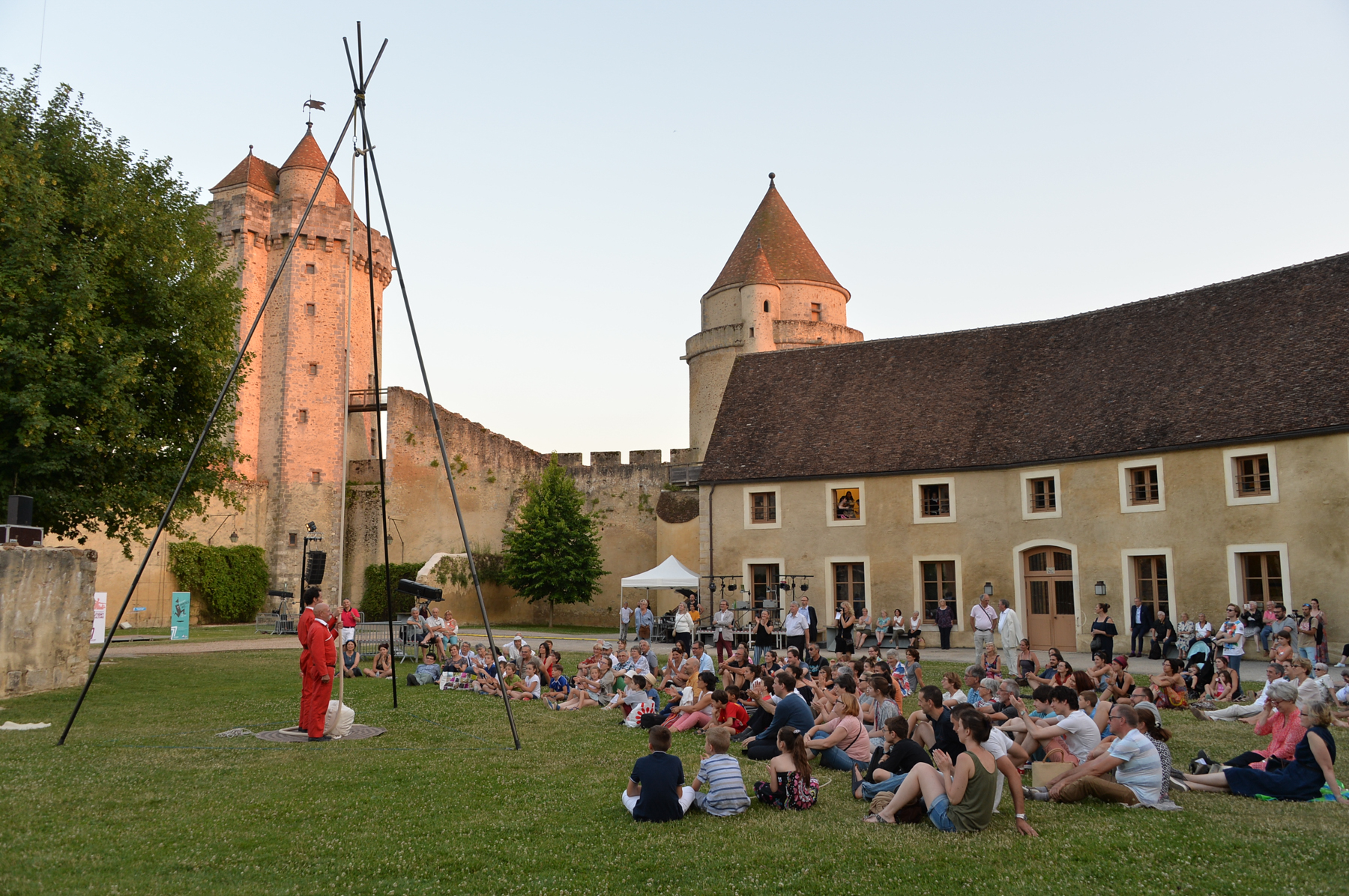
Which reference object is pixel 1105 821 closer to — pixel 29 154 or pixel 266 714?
pixel 266 714

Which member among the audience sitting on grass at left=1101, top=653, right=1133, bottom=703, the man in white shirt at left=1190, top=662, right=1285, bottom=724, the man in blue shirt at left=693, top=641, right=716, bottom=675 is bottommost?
the man in white shirt at left=1190, top=662, right=1285, bottom=724

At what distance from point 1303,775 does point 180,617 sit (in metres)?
28.0

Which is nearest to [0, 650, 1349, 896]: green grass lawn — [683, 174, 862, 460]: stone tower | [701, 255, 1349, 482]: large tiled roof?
[701, 255, 1349, 482]: large tiled roof

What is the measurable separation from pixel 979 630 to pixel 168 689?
14.9 m

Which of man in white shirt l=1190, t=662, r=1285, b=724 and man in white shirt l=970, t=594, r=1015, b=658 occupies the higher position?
man in white shirt l=970, t=594, r=1015, b=658

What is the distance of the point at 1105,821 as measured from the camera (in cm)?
754

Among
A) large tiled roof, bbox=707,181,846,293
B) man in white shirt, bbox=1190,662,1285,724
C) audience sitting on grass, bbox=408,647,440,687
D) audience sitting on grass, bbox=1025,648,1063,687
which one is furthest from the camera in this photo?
large tiled roof, bbox=707,181,846,293

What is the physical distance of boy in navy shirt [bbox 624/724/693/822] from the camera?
7484 mm

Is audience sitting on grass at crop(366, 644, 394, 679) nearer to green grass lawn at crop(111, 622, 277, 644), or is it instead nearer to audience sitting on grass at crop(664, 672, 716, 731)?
audience sitting on grass at crop(664, 672, 716, 731)

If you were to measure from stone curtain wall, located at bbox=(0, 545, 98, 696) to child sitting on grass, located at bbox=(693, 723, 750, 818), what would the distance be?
11702 millimetres

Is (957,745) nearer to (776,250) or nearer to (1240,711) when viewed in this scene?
(1240,711)

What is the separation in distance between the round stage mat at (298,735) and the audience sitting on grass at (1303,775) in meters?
8.48

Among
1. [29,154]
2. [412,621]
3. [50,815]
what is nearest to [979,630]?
[412,621]

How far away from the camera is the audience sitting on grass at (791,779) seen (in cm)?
803
